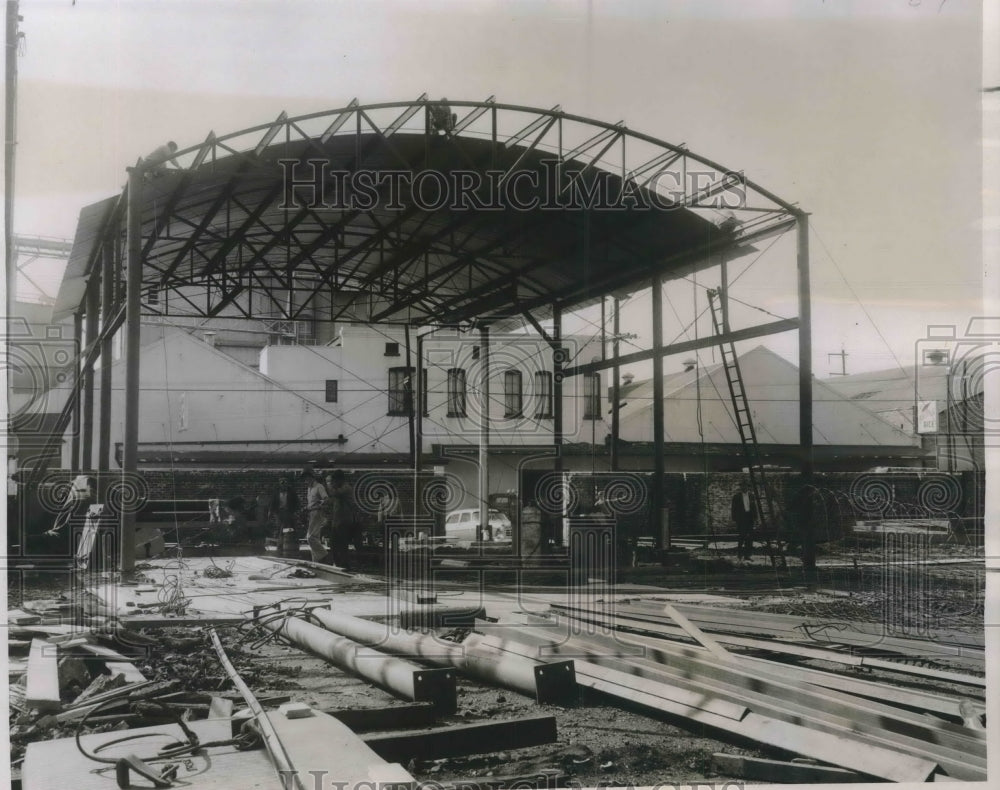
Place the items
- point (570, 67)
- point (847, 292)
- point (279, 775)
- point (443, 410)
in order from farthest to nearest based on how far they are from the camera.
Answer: point (443, 410), point (847, 292), point (570, 67), point (279, 775)

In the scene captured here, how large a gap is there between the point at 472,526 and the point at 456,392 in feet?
4.36

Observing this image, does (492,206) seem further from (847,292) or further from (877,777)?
(877,777)

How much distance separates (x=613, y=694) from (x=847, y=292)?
298 cm

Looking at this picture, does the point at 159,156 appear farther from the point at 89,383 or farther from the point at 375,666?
the point at 375,666

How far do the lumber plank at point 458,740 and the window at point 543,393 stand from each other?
2.75 m

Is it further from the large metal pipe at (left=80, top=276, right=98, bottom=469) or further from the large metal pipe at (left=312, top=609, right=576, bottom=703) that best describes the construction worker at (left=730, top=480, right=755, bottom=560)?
the large metal pipe at (left=80, top=276, right=98, bottom=469)

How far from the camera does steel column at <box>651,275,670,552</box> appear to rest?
569cm

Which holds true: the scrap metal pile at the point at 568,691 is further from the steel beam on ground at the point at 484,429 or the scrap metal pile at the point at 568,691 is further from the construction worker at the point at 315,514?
the steel beam on ground at the point at 484,429

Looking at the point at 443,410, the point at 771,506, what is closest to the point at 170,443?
the point at 443,410

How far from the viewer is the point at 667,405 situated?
611cm

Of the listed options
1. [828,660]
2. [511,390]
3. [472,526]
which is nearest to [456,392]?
[511,390]

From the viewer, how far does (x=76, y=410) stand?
4742 millimetres

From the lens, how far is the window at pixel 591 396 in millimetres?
6465

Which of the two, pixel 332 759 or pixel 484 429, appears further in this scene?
pixel 484 429
